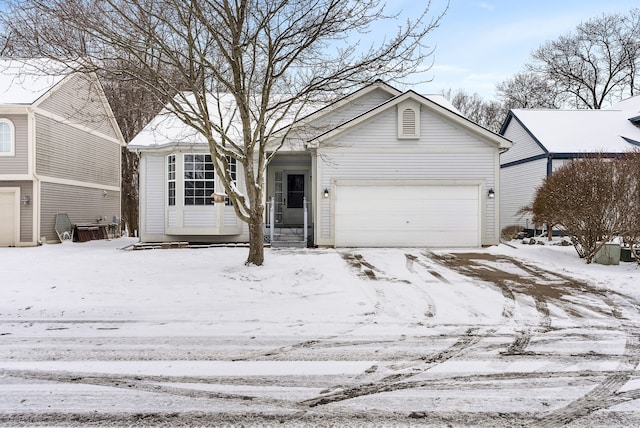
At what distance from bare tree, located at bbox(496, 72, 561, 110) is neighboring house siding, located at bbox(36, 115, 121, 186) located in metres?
30.0

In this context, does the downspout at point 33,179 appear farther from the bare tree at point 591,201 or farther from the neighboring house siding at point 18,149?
the bare tree at point 591,201

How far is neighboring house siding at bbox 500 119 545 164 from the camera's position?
18.3 m

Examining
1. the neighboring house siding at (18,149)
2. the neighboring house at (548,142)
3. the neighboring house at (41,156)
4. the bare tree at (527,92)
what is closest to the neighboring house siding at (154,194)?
the neighboring house at (41,156)

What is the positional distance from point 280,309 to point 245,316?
0.59 metres

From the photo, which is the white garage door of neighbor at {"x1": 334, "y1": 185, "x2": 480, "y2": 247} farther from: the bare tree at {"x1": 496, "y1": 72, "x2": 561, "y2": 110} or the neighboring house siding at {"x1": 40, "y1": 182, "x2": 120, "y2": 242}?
the bare tree at {"x1": 496, "y1": 72, "x2": 561, "y2": 110}

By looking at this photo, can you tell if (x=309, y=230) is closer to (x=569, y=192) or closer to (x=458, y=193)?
(x=458, y=193)

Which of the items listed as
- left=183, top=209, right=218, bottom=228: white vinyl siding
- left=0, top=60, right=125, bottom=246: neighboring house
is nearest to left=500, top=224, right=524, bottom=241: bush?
left=183, top=209, right=218, bottom=228: white vinyl siding

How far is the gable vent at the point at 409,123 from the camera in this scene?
13461mm

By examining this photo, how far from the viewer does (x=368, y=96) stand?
15.5m

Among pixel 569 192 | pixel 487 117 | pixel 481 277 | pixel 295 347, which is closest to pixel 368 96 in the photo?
pixel 569 192

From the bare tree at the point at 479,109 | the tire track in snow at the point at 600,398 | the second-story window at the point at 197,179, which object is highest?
the bare tree at the point at 479,109

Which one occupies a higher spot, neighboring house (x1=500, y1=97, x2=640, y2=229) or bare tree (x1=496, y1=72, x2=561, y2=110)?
bare tree (x1=496, y1=72, x2=561, y2=110)

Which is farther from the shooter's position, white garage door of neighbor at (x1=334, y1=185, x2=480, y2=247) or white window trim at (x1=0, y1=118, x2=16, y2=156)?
white window trim at (x1=0, y1=118, x2=16, y2=156)

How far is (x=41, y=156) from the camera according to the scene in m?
15.6
